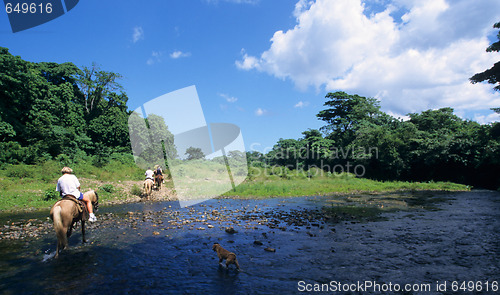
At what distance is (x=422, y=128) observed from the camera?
159ft

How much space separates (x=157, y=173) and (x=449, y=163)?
41.8 m

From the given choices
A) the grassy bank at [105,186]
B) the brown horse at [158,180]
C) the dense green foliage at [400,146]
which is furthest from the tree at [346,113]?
the brown horse at [158,180]

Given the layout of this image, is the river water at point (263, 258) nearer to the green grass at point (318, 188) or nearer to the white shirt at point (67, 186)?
the white shirt at point (67, 186)

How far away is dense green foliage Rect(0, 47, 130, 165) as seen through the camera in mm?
28859

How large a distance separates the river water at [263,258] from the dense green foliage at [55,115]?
22.1m

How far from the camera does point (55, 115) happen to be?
121 ft

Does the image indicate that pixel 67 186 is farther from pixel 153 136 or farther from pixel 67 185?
pixel 153 136

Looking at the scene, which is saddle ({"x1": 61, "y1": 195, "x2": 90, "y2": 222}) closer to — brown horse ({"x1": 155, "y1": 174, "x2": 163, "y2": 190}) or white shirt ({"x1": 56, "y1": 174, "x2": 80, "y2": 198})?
white shirt ({"x1": 56, "y1": 174, "x2": 80, "y2": 198})

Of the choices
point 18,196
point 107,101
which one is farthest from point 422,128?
point 107,101

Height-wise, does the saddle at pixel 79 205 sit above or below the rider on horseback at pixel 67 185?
below

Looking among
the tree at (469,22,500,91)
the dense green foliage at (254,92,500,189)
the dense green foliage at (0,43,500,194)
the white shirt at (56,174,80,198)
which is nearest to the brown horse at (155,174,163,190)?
the dense green foliage at (0,43,500,194)

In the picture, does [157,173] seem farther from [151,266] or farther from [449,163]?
[449,163]

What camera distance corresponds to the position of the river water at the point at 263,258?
247 inches

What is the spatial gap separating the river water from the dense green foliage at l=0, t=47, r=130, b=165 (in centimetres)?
2208
